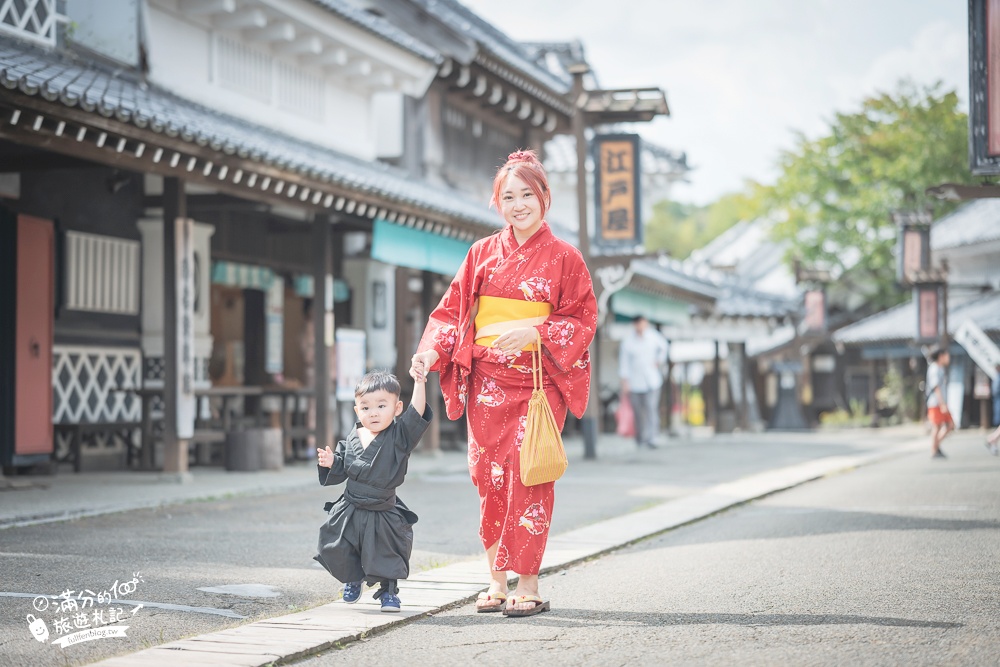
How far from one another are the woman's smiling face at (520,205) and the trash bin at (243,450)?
8.15m

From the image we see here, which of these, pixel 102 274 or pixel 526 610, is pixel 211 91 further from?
pixel 526 610

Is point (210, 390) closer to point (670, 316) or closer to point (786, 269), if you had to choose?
point (670, 316)

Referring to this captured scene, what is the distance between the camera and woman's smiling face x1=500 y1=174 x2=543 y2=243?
554 centimetres

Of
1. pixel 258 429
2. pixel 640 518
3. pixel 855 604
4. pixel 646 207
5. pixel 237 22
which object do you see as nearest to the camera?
pixel 855 604

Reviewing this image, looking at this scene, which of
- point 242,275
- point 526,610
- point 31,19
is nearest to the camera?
point 526,610

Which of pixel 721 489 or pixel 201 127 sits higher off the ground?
pixel 201 127

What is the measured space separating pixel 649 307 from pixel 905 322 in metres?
13.6

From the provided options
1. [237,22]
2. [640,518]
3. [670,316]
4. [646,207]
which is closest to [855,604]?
A: [640,518]

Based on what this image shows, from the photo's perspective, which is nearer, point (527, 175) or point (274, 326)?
point (527, 175)

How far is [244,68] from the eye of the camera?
1566cm

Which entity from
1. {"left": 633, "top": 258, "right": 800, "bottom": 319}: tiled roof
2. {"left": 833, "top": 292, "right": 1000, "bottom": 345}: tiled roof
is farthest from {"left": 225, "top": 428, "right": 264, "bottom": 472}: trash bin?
{"left": 833, "top": 292, "right": 1000, "bottom": 345}: tiled roof

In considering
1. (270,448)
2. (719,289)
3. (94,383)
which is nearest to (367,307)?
(270,448)

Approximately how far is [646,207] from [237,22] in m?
19.1

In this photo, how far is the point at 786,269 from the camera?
42.9 metres
